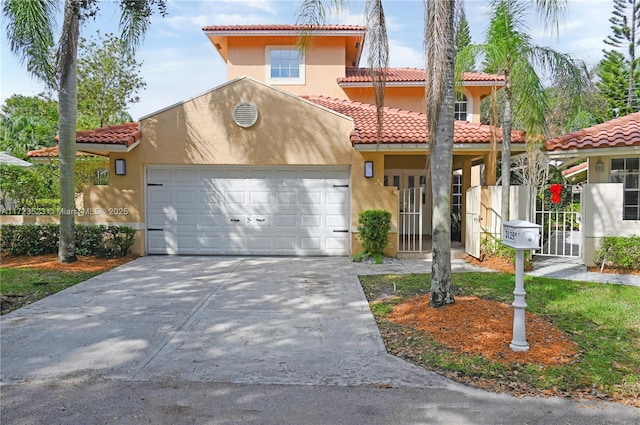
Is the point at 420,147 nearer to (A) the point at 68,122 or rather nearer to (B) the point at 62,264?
(A) the point at 68,122

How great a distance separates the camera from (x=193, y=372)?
4.73m

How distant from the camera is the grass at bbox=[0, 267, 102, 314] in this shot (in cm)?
749

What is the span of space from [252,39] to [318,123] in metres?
6.46

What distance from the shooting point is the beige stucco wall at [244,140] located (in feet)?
39.0

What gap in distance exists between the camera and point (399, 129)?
12.1 m

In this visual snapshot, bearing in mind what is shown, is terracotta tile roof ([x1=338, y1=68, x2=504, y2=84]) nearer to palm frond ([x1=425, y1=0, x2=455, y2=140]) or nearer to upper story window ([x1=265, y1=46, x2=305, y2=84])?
upper story window ([x1=265, y1=46, x2=305, y2=84])

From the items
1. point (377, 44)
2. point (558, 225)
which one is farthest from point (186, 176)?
point (558, 225)

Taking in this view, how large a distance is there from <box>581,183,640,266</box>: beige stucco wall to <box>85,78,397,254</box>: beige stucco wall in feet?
14.4

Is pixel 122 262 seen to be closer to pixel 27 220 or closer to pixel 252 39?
pixel 27 220

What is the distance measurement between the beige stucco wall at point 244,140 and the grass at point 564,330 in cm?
404

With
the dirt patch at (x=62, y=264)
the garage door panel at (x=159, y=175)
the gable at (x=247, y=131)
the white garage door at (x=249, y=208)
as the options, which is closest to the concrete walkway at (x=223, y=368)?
the dirt patch at (x=62, y=264)

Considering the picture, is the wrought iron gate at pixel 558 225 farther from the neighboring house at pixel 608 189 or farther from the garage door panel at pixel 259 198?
the garage door panel at pixel 259 198

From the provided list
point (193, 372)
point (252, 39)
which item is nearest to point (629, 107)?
point (252, 39)

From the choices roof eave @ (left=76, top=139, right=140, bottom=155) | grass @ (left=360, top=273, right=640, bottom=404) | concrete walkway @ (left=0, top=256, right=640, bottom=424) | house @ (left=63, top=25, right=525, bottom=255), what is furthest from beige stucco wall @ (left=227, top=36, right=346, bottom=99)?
concrete walkway @ (left=0, top=256, right=640, bottom=424)
